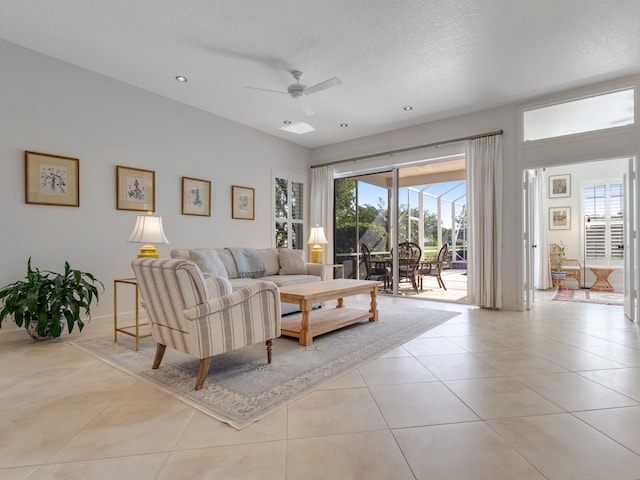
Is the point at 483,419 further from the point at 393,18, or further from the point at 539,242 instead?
the point at 539,242

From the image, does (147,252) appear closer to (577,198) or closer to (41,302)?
(41,302)

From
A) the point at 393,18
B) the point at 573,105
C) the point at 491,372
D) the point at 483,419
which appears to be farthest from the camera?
the point at 573,105

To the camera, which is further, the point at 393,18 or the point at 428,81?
the point at 428,81

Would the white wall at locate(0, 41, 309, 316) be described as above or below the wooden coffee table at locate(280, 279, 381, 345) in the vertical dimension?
above

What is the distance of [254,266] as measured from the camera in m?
4.89

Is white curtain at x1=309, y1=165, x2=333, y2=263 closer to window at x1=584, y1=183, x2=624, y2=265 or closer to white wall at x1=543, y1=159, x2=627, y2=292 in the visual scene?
white wall at x1=543, y1=159, x2=627, y2=292

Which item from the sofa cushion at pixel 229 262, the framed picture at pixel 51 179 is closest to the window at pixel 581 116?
the sofa cushion at pixel 229 262

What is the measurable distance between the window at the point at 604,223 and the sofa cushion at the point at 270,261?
647 centimetres

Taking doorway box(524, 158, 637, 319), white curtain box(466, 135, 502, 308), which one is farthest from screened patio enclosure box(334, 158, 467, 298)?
doorway box(524, 158, 637, 319)

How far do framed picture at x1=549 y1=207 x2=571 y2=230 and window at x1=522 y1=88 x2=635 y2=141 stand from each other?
350 cm

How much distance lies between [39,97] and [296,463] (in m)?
4.28

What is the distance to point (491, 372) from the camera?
8.48ft

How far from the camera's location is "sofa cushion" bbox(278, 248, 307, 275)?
5278 mm

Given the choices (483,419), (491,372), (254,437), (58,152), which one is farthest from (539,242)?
(58,152)
